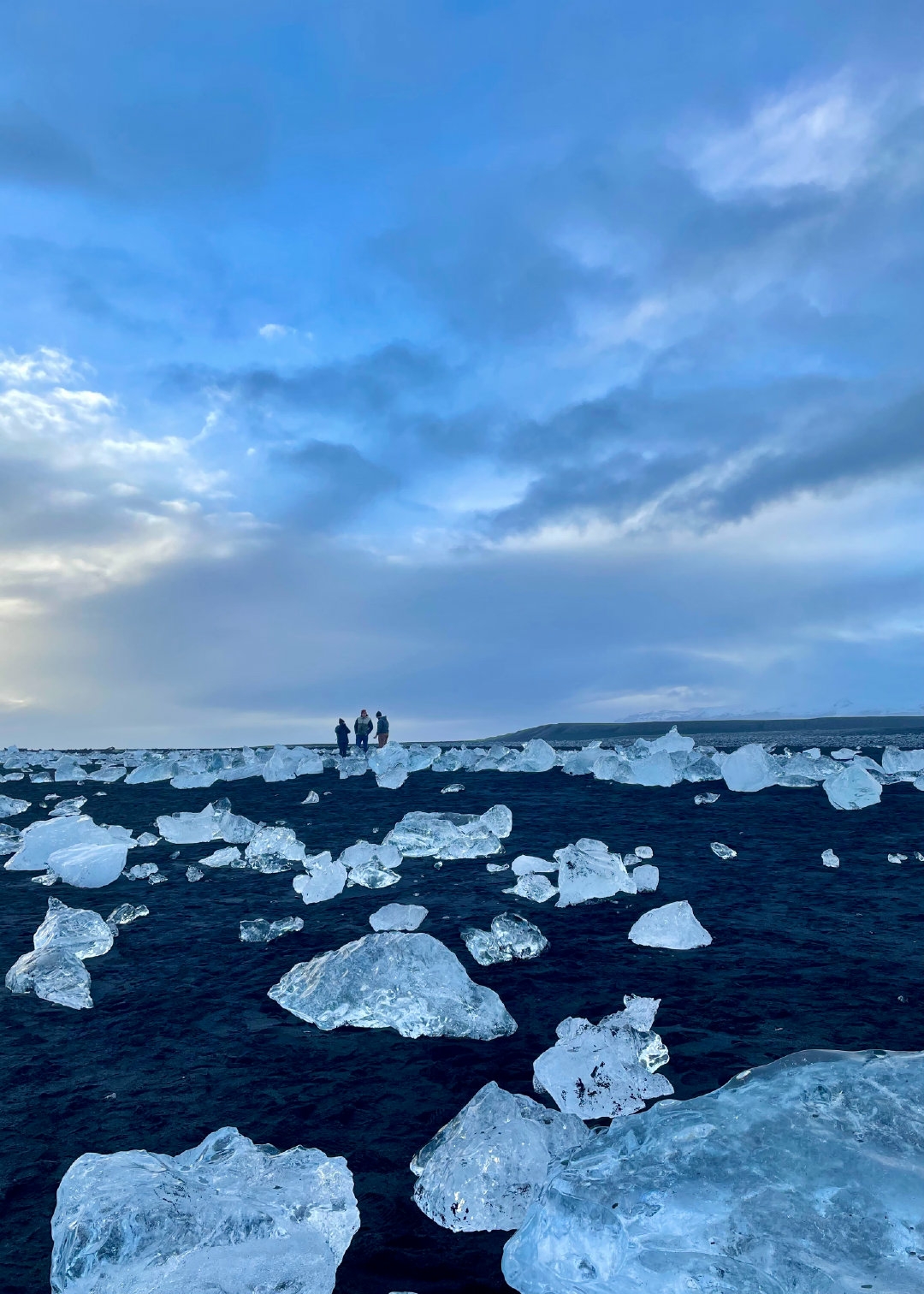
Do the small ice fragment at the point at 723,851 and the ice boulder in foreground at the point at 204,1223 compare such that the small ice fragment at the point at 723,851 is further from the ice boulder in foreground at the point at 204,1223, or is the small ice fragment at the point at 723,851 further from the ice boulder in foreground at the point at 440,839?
the ice boulder in foreground at the point at 204,1223

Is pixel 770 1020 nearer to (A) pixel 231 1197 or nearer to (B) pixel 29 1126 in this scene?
(A) pixel 231 1197

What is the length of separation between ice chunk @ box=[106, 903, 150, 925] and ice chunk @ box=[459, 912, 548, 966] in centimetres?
240

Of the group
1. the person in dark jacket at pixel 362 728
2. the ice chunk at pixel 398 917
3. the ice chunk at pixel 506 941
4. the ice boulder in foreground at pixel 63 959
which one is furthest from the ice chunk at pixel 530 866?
the person in dark jacket at pixel 362 728

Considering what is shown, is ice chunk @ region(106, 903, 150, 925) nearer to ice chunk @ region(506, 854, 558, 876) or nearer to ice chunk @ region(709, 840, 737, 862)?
ice chunk @ region(506, 854, 558, 876)

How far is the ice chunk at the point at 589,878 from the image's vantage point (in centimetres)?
556

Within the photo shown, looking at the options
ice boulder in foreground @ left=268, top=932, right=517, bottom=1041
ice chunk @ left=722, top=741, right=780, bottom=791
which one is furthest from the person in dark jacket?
ice boulder in foreground @ left=268, top=932, right=517, bottom=1041

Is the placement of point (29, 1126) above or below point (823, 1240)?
below

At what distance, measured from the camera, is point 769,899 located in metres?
5.49

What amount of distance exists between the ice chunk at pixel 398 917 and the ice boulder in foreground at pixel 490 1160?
2.43 meters

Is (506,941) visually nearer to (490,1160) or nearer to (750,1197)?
(490,1160)

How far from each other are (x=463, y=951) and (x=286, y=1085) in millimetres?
1653

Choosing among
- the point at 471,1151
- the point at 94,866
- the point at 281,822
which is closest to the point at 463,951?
the point at 471,1151

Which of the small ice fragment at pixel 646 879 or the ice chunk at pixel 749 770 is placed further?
the ice chunk at pixel 749 770

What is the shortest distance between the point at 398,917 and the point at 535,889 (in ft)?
3.83
